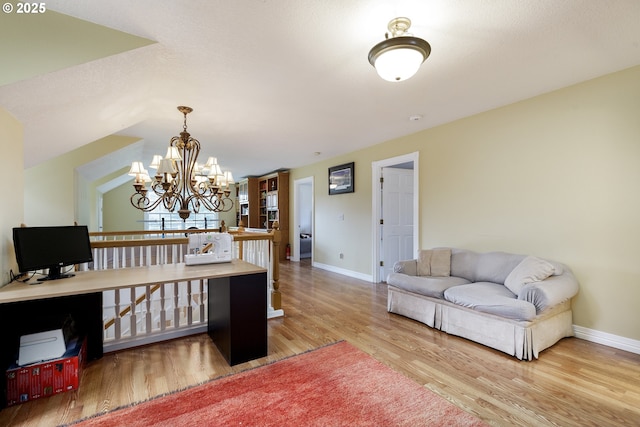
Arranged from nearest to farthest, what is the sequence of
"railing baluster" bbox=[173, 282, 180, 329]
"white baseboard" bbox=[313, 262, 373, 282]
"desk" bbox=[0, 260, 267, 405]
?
"desk" bbox=[0, 260, 267, 405] < "railing baluster" bbox=[173, 282, 180, 329] < "white baseboard" bbox=[313, 262, 373, 282]

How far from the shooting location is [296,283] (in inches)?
196

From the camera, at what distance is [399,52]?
5.72 ft

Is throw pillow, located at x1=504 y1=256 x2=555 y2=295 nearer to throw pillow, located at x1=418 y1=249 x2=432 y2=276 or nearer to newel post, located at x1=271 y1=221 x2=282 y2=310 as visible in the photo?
throw pillow, located at x1=418 y1=249 x2=432 y2=276

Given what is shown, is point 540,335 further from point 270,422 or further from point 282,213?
point 282,213

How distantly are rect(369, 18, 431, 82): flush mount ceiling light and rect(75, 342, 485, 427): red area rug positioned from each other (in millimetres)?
2109

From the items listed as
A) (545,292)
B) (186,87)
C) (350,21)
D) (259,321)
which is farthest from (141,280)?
(545,292)

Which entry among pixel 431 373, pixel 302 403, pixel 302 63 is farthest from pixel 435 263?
pixel 302 63

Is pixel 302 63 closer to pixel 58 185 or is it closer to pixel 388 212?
pixel 388 212

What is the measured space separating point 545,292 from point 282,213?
5.85 meters

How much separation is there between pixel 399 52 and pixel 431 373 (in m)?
2.25

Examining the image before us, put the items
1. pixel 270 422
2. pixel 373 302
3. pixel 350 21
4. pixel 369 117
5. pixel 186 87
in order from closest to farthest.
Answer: pixel 270 422 → pixel 350 21 → pixel 186 87 → pixel 369 117 → pixel 373 302

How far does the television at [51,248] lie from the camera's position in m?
1.89

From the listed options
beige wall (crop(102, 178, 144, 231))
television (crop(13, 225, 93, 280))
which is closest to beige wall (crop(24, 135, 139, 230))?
television (crop(13, 225, 93, 280))

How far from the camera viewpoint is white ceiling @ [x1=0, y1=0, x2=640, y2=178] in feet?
5.60
